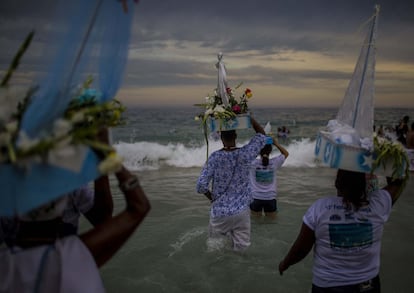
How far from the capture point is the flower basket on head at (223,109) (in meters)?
4.74

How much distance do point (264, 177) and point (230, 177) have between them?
6.82 ft

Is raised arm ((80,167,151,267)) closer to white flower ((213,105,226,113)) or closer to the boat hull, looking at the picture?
the boat hull

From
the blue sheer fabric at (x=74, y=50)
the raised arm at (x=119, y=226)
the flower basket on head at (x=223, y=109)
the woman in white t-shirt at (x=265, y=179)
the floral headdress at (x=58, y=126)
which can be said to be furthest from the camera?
the woman in white t-shirt at (x=265, y=179)

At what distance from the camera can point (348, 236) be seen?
2.65m

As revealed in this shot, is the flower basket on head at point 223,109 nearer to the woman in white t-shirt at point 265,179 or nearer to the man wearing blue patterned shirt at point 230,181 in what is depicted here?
the man wearing blue patterned shirt at point 230,181

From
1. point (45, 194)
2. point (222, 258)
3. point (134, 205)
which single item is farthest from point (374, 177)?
point (222, 258)

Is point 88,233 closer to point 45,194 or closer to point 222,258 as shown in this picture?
point 45,194

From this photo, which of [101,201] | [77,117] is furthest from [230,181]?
[77,117]

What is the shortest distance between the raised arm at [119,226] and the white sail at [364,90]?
5.17 ft

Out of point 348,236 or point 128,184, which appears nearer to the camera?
point 128,184

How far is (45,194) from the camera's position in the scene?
1.58 metres

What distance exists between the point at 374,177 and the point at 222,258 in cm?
316

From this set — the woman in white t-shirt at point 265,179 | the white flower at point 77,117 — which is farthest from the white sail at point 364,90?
the woman in white t-shirt at point 265,179

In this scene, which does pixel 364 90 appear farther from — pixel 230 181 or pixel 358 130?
pixel 230 181
